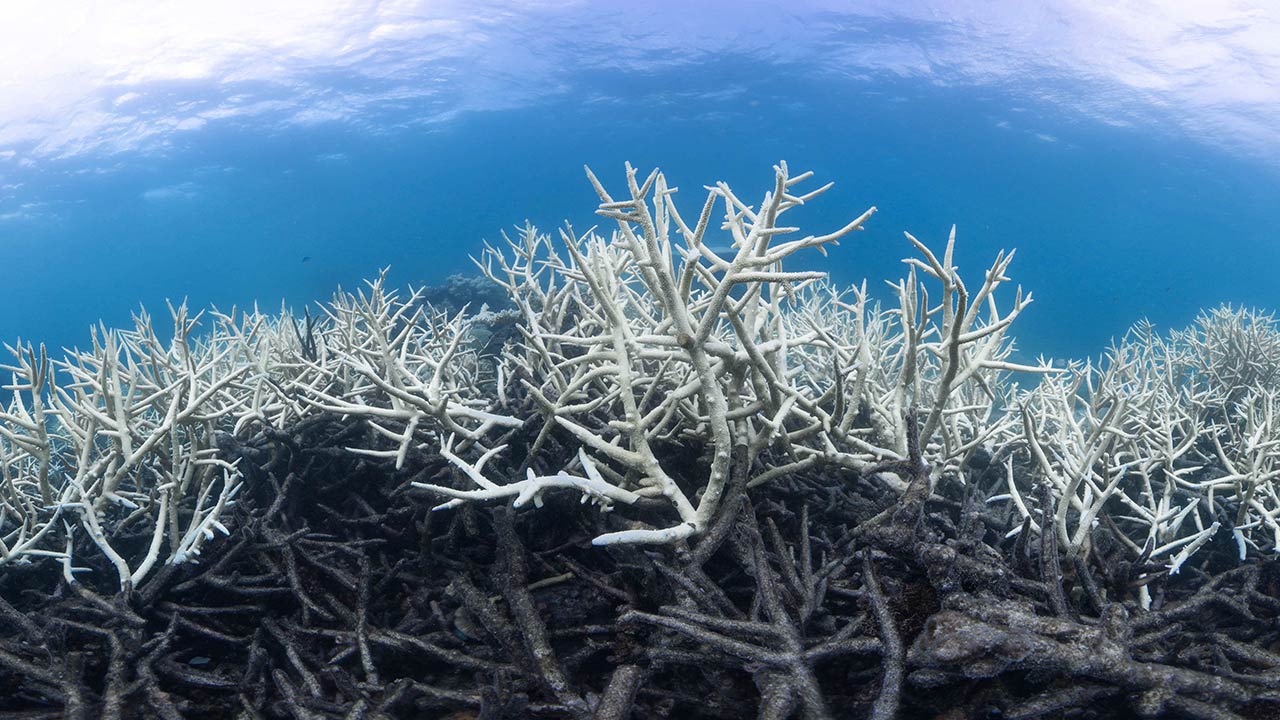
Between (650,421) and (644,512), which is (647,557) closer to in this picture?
(644,512)

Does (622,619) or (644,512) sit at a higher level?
(644,512)

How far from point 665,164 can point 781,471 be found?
5167cm

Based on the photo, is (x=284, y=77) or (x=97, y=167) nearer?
(x=284, y=77)

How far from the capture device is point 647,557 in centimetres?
215

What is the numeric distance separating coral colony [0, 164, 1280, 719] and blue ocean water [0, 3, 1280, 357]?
37.2 ft

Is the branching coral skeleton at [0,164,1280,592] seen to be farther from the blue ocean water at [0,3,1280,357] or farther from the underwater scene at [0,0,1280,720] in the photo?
the blue ocean water at [0,3,1280,357]

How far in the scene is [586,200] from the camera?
7238 cm

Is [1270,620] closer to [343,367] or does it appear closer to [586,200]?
[343,367]

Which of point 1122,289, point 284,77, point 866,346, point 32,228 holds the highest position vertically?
point 32,228

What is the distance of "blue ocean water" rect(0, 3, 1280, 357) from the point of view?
93.5 ft

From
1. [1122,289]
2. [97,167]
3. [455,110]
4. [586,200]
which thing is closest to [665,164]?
[455,110]

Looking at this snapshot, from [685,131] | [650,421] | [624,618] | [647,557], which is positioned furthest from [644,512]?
[685,131]

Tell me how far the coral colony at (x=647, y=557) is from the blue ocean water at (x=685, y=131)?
37.2ft

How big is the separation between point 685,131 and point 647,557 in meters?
44.8
